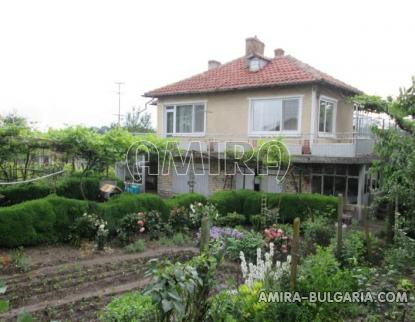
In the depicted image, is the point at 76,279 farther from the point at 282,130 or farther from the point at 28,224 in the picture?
the point at 282,130

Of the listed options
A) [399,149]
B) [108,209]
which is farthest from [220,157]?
[399,149]

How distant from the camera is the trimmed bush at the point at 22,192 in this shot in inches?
447

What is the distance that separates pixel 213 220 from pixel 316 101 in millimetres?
6768

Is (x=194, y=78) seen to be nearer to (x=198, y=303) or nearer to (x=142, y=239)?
(x=142, y=239)

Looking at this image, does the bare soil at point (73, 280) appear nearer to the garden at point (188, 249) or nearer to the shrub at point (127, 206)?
the garden at point (188, 249)

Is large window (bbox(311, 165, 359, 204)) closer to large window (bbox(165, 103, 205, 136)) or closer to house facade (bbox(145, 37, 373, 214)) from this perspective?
house facade (bbox(145, 37, 373, 214))

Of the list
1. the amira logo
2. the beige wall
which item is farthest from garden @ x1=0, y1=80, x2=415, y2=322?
the beige wall

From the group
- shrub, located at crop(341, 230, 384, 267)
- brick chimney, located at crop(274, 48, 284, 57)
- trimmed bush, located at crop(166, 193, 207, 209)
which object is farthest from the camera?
brick chimney, located at crop(274, 48, 284, 57)

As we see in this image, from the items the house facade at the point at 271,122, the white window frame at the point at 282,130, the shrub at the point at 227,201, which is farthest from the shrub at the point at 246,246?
the white window frame at the point at 282,130

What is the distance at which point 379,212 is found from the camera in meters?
13.6

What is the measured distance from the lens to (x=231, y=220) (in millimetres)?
11523

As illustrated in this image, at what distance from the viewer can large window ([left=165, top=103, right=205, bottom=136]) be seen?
58.5ft

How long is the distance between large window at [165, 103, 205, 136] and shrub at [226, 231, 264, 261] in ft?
Result: 33.3

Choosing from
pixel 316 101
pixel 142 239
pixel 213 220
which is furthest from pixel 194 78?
pixel 142 239
